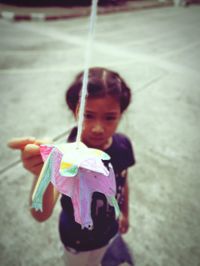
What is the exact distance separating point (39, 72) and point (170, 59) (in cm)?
296

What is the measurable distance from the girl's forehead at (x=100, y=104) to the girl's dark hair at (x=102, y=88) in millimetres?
20

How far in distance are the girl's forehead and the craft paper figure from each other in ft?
1.95

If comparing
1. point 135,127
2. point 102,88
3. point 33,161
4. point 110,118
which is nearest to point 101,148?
point 110,118

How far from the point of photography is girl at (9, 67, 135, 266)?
3.57 feet

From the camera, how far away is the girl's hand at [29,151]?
814 mm

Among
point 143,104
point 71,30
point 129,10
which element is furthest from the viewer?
point 129,10

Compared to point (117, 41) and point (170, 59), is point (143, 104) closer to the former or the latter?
point (170, 59)

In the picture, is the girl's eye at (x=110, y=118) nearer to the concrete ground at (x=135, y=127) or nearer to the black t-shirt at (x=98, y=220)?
the black t-shirt at (x=98, y=220)

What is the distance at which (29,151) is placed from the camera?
0.81m

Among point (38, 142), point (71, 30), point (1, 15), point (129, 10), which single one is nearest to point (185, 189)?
point (38, 142)

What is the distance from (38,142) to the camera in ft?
2.80

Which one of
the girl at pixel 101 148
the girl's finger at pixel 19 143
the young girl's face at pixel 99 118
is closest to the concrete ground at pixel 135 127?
the girl at pixel 101 148

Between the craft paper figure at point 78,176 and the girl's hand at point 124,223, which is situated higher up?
the craft paper figure at point 78,176

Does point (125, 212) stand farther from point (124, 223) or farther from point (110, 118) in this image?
point (110, 118)
